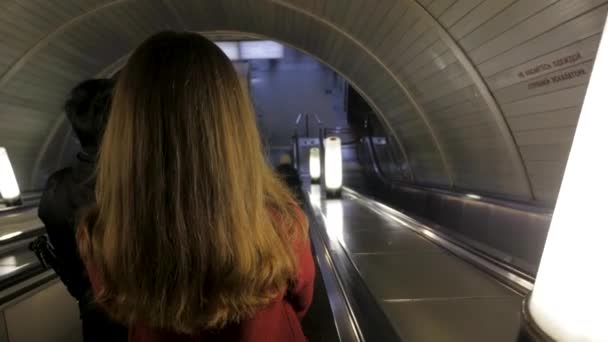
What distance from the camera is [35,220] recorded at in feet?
15.4

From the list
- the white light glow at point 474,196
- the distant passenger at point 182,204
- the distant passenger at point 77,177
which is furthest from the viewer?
the white light glow at point 474,196

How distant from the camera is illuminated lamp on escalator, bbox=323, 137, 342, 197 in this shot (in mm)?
6316

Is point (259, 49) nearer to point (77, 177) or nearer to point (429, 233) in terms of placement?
point (429, 233)

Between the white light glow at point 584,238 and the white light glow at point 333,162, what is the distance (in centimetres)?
577

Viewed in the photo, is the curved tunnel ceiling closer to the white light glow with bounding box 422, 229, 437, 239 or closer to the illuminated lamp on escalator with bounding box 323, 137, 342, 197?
the white light glow with bounding box 422, 229, 437, 239

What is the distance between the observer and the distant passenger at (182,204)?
35.9 inches

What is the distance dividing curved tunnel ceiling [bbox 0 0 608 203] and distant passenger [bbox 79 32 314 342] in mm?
3938

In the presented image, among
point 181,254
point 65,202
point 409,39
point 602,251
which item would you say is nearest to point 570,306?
point 602,251

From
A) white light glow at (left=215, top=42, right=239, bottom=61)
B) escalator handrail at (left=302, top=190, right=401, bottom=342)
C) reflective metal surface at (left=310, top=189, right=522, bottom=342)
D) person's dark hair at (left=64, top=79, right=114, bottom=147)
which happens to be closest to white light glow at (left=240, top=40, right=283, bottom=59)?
white light glow at (left=215, top=42, right=239, bottom=61)

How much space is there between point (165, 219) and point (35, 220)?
5264 millimetres

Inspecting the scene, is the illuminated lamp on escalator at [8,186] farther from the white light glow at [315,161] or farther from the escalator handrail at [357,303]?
the white light glow at [315,161]

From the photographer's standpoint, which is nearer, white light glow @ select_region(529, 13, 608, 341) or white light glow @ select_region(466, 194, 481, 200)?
white light glow @ select_region(529, 13, 608, 341)

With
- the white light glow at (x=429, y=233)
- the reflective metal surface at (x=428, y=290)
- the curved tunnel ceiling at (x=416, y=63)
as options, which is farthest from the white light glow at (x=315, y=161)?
the white light glow at (x=429, y=233)

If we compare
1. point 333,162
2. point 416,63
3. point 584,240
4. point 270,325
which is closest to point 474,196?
point 333,162
